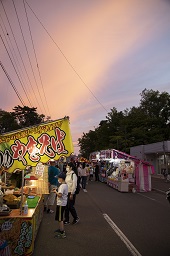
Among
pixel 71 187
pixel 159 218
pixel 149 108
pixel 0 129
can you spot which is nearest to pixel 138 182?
pixel 159 218

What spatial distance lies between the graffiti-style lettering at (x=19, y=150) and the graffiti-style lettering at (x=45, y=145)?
0.37 metres

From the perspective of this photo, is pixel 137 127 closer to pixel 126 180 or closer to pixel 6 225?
pixel 126 180

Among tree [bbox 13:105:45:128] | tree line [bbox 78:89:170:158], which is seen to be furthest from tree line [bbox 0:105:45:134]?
tree line [bbox 78:89:170:158]

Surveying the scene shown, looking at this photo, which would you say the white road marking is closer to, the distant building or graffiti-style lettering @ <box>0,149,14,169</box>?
graffiti-style lettering @ <box>0,149,14,169</box>

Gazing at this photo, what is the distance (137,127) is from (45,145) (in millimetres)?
47634

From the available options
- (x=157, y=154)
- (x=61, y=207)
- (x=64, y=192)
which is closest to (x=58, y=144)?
(x=64, y=192)

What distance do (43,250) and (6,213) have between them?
3.84ft

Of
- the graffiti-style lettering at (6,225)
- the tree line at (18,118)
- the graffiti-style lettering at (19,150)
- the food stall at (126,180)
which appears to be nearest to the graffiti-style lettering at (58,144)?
the graffiti-style lettering at (19,150)

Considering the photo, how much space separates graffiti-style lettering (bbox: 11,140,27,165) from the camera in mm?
5359

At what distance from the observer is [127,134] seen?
5144 cm

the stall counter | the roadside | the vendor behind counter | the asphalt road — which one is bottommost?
the asphalt road

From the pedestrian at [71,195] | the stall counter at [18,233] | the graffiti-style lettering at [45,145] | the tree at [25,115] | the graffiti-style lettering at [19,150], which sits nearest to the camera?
the stall counter at [18,233]

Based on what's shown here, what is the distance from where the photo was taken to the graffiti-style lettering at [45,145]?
5469 millimetres

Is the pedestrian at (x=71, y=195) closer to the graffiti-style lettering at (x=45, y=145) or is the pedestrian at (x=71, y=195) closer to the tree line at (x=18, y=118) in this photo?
the graffiti-style lettering at (x=45, y=145)
